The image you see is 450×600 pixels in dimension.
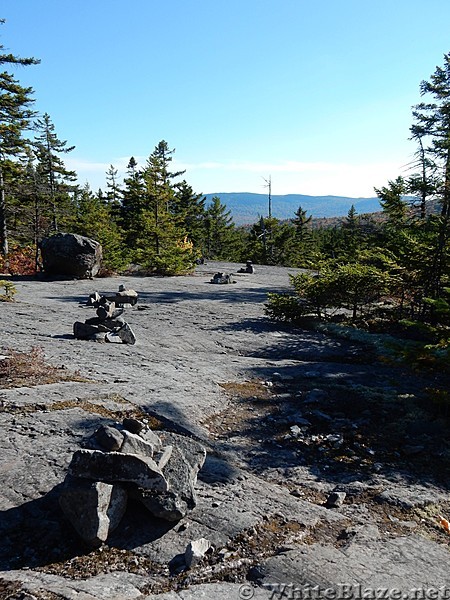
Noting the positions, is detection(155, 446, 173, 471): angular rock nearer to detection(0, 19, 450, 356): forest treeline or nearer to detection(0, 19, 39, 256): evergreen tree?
detection(0, 19, 450, 356): forest treeline

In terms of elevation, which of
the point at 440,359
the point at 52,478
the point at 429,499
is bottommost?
the point at 429,499

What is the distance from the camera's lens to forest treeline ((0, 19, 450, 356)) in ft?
43.3

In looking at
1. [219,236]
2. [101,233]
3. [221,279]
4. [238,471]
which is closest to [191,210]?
[219,236]

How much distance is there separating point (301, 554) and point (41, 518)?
2.54 m

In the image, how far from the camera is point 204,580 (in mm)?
3633

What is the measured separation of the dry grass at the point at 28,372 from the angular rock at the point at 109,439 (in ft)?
12.0

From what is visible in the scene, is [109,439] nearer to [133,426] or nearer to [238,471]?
[133,426]

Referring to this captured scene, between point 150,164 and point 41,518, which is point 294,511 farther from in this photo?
point 150,164

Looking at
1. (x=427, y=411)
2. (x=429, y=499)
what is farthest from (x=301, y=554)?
(x=427, y=411)

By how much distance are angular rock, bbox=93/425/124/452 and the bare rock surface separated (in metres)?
0.03

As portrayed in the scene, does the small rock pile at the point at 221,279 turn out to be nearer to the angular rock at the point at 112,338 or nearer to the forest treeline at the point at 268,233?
the forest treeline at the point at 268,233

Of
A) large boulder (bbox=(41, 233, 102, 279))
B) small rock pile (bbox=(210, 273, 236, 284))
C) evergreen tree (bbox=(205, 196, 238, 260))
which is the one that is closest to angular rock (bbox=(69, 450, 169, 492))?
large boulder (bbox=(41, 233, 102, 279))

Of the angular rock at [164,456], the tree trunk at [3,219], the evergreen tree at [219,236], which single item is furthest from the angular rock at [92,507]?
the evergreen tree at [219,236]

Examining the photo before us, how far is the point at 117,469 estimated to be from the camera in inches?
169
